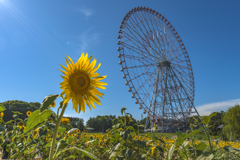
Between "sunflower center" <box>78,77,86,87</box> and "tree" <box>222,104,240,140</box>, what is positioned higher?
"tree" <box>222,104,240,140</box>

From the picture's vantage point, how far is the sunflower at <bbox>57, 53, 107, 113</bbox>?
89 centimetres

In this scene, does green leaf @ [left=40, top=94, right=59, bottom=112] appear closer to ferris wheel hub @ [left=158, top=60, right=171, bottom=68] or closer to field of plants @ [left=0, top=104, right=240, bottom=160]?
field of plants @ [left=0, top=104, right=240, bottom=160]

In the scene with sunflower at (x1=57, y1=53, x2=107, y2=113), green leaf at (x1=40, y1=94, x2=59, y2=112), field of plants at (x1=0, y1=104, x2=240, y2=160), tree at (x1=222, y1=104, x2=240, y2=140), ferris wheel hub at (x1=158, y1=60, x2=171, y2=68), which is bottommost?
field of plants at (x1=0, y1=104, x2=240, y2=160)

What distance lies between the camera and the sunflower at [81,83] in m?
0.89

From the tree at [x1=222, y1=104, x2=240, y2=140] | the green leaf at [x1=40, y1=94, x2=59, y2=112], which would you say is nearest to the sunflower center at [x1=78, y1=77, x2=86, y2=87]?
the green leaf at [x1=40, y1=94, x2=59, y2=112]

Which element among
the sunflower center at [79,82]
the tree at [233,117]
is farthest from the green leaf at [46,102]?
the tree at [233,117]

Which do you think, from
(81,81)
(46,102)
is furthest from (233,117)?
(46,102)

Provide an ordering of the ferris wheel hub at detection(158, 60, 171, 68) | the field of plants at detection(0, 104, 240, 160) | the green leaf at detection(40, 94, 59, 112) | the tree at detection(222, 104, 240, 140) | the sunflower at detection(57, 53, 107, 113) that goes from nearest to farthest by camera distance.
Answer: the green leaf at detection(40, 94, 59, 112) < the sunflower at detection(57, 53, 107, 113) < the field of plants at detection(0, 104, 240, 160) < the ferris wheel hub at detection(158, 60, 171, 68) < the tree at detection(222, 104, 240, 140)

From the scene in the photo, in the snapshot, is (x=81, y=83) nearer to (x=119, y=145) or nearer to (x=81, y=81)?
(x=81, y=81)

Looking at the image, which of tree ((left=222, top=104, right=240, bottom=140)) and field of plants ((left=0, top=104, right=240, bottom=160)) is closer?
field of plants ((left=0, top=104, right=240, bottom=160))

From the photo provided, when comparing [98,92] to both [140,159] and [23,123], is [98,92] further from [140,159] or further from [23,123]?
[23,123]

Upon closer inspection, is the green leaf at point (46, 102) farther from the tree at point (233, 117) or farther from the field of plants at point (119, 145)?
the tree at point (233, 117)

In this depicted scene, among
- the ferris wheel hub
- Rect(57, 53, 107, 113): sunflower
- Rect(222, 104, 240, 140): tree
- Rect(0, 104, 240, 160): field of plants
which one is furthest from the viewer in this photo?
Rect(222, 104, 240, 140): tree

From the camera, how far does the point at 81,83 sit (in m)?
0.93
